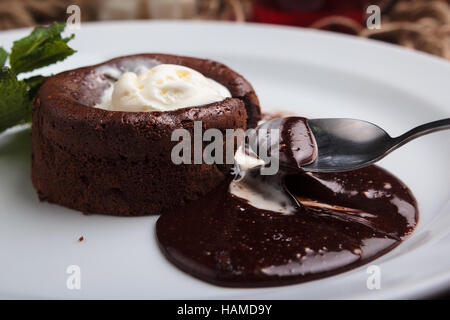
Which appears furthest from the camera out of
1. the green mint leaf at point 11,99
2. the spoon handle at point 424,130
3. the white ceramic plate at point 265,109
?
the green mint leaf at point 11,99

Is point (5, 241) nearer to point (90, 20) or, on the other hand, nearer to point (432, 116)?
point (432, 116)

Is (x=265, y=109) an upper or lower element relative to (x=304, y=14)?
lower

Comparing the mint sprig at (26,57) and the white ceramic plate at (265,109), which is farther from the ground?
the mint sprig at (26,57)

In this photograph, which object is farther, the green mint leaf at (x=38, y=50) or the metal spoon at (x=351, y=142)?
the green mint leaf at (x=38, y=50)

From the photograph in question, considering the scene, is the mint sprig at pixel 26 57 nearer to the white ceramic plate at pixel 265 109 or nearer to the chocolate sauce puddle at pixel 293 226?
the white ceramic plate at pixel 265 109

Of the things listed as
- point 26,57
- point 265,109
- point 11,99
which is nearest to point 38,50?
point 26,57

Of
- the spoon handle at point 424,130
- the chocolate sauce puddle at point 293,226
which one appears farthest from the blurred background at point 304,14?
the chocolate sauce puddle at point 293,226

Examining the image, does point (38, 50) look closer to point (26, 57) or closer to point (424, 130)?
point (26, 57)
